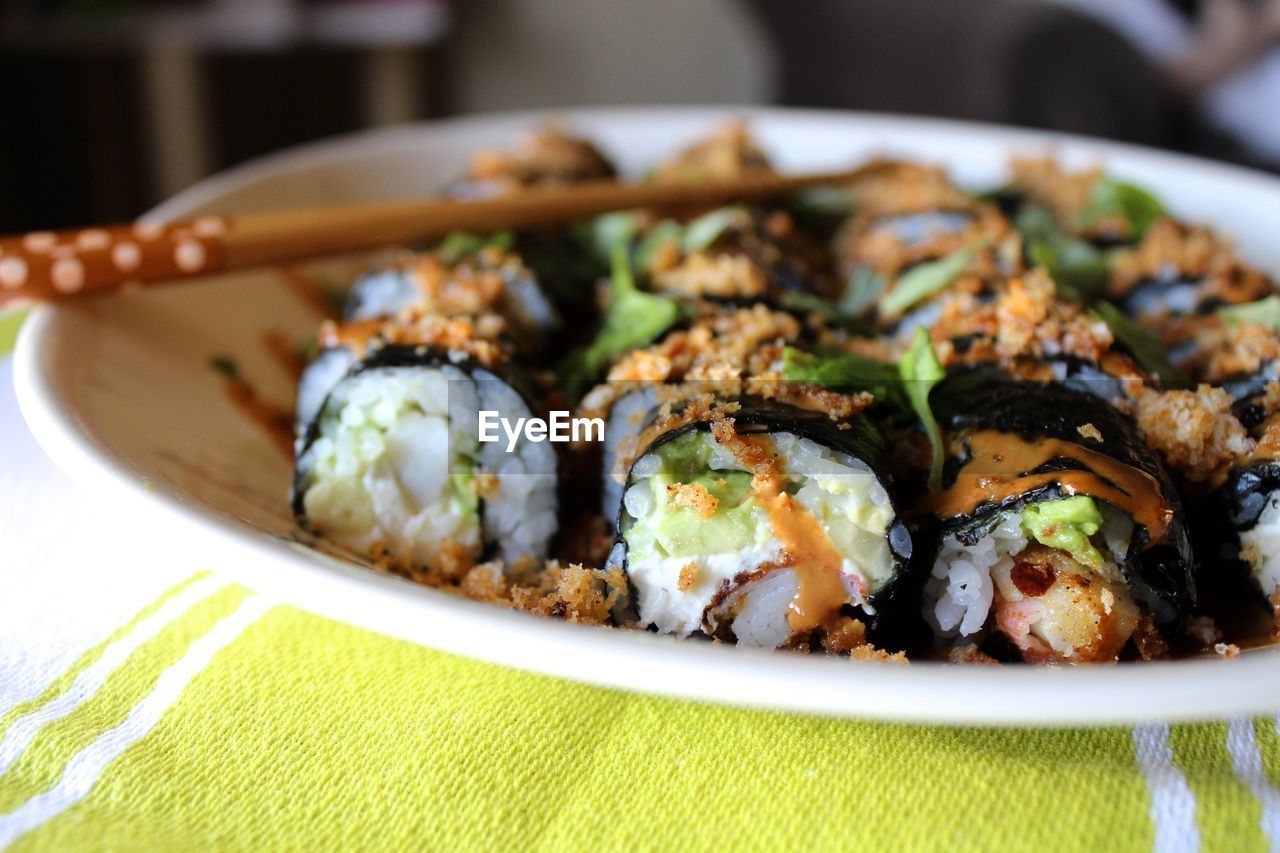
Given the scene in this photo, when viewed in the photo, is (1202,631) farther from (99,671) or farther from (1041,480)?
(99,671)

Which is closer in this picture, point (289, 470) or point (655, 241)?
point (289, 470)

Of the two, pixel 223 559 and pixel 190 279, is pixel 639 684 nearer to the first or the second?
pixel 223 559

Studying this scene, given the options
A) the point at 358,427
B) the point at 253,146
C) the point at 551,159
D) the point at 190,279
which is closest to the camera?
the point at 358,427

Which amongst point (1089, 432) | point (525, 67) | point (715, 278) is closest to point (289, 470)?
point (715, 278)

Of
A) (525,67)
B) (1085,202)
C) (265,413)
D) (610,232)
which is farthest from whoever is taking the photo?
(525,67)

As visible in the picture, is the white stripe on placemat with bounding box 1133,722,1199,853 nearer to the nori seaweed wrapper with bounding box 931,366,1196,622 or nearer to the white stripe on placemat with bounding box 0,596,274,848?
the nori seaweed wrapper with bounding box 931,366,1196,622

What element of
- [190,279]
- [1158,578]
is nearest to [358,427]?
[190,279]
